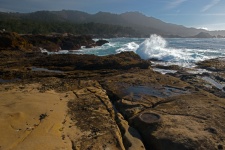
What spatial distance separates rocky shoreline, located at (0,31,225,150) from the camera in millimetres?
7605

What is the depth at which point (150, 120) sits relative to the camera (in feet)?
29.6

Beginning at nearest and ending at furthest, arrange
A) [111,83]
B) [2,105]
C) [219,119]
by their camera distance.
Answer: [219,119] < [2,105] < [111,83]

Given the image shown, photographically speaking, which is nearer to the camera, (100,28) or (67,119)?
(67,119)

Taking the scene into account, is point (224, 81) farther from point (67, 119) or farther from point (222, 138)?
point (67, 119)

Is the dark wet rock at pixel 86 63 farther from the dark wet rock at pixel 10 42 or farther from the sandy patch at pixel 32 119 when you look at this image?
the dark wet rock at pixel 10 42

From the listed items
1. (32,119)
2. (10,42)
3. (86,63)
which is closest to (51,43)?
(10,42)

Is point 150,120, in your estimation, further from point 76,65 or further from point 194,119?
point 76,65

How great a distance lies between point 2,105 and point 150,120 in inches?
243

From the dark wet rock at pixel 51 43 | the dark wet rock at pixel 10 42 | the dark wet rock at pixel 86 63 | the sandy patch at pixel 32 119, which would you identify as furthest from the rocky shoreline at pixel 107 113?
the dark wet rock at pixel 51 43

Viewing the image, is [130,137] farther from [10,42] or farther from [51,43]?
[51,43]

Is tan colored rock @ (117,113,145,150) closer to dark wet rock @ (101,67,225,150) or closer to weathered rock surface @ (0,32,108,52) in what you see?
dark wet rock @ (101,67,225,150)

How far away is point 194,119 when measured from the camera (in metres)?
8.98

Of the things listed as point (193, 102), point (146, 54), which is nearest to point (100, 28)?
point (146, 54)

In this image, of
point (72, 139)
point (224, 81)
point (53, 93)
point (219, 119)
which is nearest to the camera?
point (72, 139)
